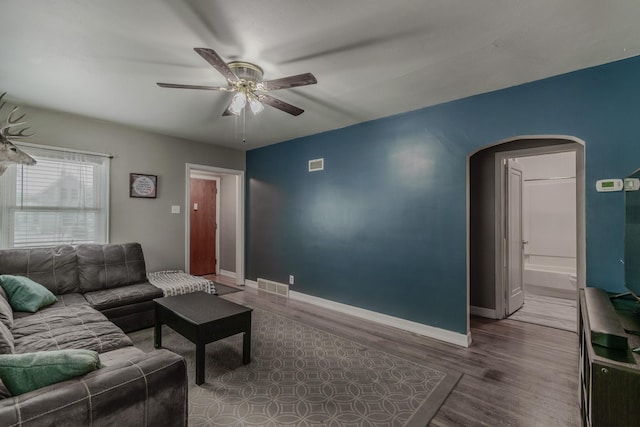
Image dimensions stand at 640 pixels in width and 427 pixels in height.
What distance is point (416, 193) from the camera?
3.30m

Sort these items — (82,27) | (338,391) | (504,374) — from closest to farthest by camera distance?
(82,27), (338,391), (504,374)

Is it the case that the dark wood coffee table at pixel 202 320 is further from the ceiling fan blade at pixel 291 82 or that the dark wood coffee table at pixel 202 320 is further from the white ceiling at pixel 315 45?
the white ceiling at pixel 315 45

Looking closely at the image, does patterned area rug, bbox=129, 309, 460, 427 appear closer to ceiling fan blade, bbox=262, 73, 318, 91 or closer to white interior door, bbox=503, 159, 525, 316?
white interior door, bbox=503, 159, 525, 316

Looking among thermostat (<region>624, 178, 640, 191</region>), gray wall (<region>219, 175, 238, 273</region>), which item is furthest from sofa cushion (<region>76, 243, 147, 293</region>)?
thermostat (<region>624, 178, 640, 191</region>)

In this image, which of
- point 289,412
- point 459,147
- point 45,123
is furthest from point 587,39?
point 45,123

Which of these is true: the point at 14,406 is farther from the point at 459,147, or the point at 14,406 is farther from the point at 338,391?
the point at 459,147

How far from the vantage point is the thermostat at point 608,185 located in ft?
7.22

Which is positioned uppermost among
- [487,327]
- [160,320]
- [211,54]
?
[211,54]

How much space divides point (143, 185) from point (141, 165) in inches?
11.9

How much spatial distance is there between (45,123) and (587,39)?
5.42 meters

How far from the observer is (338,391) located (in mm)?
2137

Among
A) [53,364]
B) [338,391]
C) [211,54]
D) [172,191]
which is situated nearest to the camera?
[53,364]

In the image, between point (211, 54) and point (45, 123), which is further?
point (45, 123)

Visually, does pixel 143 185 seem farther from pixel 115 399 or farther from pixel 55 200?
pixel 115 399
